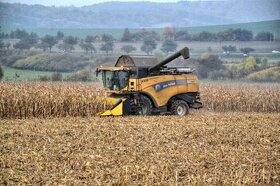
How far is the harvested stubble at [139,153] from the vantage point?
352 inches

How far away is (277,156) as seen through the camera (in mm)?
11125

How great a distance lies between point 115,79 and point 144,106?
4.70 feet

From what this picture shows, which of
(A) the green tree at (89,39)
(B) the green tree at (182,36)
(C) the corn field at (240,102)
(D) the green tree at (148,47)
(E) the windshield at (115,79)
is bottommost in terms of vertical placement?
(C) the corn field at (240,102)

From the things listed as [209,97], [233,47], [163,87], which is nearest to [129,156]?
[163,87]

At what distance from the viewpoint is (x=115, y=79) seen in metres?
19.4

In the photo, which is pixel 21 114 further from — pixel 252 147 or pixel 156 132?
pixel 252 147

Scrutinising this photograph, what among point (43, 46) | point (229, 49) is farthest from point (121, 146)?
point (43, 46)

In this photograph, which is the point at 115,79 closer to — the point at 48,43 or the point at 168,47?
the point at 168,47

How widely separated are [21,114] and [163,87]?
519 cm

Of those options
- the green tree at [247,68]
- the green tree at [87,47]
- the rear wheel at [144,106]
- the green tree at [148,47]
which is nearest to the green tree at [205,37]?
the green tree at [148,47]

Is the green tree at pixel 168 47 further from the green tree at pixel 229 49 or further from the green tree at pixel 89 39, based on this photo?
the green tree at pixel 89 39

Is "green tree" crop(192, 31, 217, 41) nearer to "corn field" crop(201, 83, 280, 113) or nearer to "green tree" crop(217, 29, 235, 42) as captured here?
"green tree" crop(217, 29, 235, 42)

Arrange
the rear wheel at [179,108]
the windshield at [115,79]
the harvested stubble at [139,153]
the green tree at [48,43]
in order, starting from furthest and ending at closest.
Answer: the green tree at [48,43] → the rear wheel at [179,108] → the windshield at [115,79] → the harvested stubble at [139,153]

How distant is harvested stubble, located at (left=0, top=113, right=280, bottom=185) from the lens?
8930 mm
